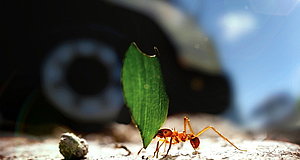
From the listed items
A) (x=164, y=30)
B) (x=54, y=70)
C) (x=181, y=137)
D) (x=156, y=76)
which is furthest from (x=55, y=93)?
(x=156, y=76)

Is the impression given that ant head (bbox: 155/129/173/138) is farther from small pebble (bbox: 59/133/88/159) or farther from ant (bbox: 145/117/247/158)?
small pebble (bbox: 59/133/88/159)

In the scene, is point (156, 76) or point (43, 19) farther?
point (43, 19)

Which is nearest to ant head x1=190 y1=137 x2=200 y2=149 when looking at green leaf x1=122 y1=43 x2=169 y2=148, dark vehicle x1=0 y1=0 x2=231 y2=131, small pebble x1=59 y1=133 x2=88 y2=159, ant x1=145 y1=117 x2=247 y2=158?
ant x1=145 y1=117 x2=247 y2=158

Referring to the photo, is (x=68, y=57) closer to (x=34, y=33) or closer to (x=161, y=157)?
(x=34, y=33)

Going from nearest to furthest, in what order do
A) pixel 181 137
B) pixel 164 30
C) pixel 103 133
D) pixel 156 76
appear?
pixel 156 76 < pixel 181 137 < pixel 103 133 < pixel 164 30

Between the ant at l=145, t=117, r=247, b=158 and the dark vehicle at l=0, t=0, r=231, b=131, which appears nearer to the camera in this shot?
the ant at l=145, t=117, r=247, b=158

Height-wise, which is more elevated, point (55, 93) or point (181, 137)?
point (55, 93)

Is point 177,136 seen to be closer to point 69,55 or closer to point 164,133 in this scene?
point 164,133

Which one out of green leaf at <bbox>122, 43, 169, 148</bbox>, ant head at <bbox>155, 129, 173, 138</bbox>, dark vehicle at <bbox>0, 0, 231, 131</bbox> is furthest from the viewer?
dark vehicle at <bbox>0, 0, 231, 131</bbox>

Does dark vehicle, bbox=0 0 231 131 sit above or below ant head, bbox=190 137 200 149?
above
